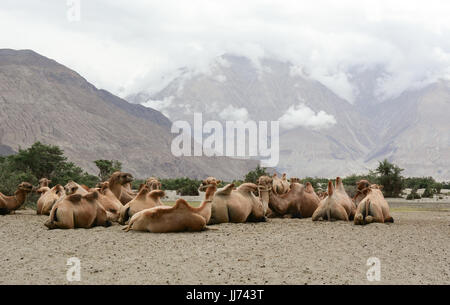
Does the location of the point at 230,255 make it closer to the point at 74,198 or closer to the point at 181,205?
the point at 181,205

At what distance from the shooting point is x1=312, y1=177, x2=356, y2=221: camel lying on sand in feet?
51.8

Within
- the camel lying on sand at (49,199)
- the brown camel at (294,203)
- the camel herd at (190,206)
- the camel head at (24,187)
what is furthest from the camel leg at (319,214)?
the camel head at (24,187)

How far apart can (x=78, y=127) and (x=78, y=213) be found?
5741 inches

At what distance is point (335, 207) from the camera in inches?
623

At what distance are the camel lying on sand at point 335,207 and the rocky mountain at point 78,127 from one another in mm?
118196

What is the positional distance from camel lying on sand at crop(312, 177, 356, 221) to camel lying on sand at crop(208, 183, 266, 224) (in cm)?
181

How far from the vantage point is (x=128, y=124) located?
180375mm

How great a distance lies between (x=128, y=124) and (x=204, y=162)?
98.2ft

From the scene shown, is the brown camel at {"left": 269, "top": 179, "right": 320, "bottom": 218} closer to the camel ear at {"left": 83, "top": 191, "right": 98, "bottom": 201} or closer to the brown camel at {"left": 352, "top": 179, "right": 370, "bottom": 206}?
the brown camel at {"left": 352, "top": 179, "right": 370, "bottom": 206}

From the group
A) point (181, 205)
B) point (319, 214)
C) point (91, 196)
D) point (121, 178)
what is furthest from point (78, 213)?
point (319, 214)

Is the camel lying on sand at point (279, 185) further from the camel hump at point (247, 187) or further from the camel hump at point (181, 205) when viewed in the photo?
the camel hump at point (181, 205)

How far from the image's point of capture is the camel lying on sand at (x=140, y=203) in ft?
46.5

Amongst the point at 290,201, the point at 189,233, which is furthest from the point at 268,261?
the point at 290,201

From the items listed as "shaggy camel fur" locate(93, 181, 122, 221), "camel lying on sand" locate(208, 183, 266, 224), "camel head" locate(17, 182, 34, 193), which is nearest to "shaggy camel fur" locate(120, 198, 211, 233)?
"camel lying on sand" locate(208, 183, 266, 224)
